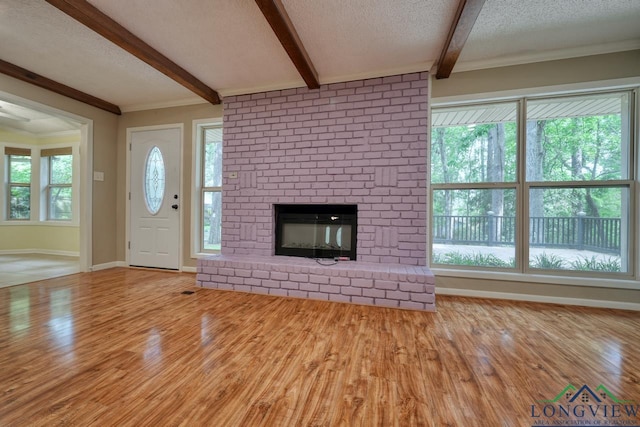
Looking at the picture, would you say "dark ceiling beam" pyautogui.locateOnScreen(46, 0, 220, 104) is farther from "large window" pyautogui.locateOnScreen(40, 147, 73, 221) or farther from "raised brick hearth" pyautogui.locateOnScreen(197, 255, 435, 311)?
"large window" pyautogui.locateOnScreen(40, 147, 73, 221)

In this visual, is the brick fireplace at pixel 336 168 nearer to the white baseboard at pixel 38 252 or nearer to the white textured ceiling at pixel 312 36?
the white textured ceiling at pixel 312 36

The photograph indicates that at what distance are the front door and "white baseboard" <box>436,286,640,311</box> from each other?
12.1ft

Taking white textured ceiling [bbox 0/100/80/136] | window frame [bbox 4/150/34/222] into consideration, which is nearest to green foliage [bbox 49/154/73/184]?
window frame [bbox 4/150/34/222]

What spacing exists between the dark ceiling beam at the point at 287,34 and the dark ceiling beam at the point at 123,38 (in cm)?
136

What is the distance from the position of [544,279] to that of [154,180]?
16.7 feet

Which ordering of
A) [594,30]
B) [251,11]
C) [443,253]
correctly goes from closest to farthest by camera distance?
[251,11], [594,30], [443,253]

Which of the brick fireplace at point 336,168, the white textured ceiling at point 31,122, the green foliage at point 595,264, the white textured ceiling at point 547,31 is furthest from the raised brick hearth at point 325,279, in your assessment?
the white textured ceiling at point 31,122

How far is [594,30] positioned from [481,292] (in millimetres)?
2582

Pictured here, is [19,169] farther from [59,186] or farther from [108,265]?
[108,265]

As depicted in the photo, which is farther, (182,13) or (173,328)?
A: (182,13)

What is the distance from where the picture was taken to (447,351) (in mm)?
1612

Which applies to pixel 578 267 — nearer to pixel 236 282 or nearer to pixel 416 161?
pixel 416 161

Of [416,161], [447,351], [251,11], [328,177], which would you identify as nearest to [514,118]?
[416,161]

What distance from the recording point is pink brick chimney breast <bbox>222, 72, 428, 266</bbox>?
109 inches
